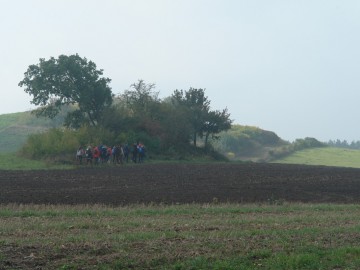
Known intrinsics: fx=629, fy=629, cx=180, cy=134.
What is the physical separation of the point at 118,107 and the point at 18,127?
32.4m

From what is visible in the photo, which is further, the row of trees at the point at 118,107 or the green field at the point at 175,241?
the row of trees at the point at 118,107

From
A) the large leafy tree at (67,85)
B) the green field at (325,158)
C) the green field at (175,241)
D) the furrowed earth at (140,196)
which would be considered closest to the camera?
the green field at (175,241)

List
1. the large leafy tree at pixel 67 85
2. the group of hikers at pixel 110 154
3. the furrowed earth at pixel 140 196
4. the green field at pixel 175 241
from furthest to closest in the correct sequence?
the large leafy tree at pixel 67 85, the group of hikers at pixel 110 154, the furrowed earth at pixel 140 196, the green field at pixel 175 241

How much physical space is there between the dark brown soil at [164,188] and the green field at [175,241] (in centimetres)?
696

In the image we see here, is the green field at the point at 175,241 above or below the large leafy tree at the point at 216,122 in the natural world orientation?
below

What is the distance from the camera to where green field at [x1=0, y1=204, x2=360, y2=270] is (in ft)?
35.8

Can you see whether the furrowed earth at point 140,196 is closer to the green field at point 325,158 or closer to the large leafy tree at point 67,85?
the large leafy tree at point 67,85

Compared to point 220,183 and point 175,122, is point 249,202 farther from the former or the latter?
point 175,122

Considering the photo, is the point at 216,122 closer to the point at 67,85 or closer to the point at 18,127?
the point at 67,85

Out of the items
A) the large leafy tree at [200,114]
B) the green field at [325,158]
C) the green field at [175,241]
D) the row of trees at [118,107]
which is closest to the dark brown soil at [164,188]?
the green field at [175,241]

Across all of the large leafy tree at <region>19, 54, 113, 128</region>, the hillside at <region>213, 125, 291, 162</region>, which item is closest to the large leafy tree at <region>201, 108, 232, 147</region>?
the large leafy tree at <region>19, 54, 113, 128</region>

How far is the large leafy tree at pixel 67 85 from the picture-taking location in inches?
2379

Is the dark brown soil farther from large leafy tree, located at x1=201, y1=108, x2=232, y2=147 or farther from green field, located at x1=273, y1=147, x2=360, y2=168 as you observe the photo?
green field, located at x1=273, y1=147, x2=360, y2=168

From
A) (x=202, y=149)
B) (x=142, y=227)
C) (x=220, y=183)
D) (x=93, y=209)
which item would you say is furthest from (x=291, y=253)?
(x=202, y=149)
